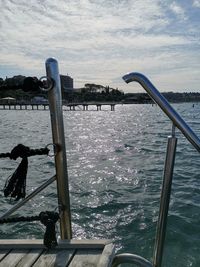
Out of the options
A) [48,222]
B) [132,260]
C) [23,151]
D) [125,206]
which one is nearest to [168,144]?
[132,260]

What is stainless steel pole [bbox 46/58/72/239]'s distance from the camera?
2.92 meters

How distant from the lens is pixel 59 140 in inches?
118

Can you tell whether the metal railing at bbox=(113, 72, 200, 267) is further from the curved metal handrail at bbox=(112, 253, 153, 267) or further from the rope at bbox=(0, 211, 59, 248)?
the rope at bbox=(0, 211, 59, 248)

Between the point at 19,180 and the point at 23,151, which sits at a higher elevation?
the point at 23,151

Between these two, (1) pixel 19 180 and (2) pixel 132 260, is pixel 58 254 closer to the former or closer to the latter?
(2) pixel 132 260

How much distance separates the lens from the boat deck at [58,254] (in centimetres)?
258

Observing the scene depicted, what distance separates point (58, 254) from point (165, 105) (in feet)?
4.32

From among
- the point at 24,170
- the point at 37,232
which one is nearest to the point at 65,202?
the point at 24,170

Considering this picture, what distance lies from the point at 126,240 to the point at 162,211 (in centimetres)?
440

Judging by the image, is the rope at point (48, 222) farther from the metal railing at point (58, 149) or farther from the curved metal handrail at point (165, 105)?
the curved metal handrail at point (165, 105)

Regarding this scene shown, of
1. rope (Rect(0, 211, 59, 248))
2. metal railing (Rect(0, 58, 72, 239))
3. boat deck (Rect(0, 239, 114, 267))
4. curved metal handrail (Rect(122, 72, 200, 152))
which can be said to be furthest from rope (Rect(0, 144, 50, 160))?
curved metal handrail (Rect(122, 72, 200, 152))

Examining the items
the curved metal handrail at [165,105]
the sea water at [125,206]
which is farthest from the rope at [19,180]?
the sea water at [125,206]

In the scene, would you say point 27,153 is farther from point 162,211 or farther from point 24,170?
point 162,211

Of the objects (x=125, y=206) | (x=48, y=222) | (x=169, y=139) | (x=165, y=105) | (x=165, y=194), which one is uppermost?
(x=165, y=105)
